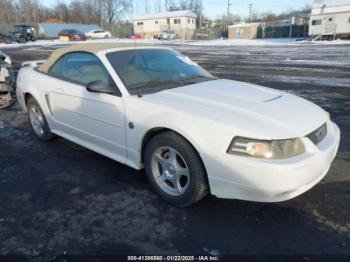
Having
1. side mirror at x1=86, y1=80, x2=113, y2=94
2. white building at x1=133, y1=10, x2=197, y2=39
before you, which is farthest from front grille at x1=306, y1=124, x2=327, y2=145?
white building at x1=133, y1=10, x2=197, y2=39

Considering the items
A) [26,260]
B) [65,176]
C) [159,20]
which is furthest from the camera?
[159,20]

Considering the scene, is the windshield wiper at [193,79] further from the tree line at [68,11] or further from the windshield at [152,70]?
A: the tree line at [68,11]

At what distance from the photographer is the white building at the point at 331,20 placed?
37.8 metres

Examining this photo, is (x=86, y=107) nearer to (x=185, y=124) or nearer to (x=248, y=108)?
(x=185, y=124)

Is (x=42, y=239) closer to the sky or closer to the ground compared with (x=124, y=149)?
closer to the ground

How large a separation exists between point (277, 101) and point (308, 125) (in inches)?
20.5

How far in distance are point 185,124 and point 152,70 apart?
1.29m

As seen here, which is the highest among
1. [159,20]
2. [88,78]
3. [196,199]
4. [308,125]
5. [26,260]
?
[159,20]

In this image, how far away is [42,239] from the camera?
2.68m

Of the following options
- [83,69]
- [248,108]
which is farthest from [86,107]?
[248,108]

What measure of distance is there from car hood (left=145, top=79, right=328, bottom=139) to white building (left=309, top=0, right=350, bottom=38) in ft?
133

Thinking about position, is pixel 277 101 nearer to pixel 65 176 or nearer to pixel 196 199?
pixel 196 199

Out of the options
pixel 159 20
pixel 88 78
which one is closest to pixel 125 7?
pixel 159 20

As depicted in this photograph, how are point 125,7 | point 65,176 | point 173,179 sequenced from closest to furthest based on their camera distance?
point 173,179, point 65,176, point 125,7
